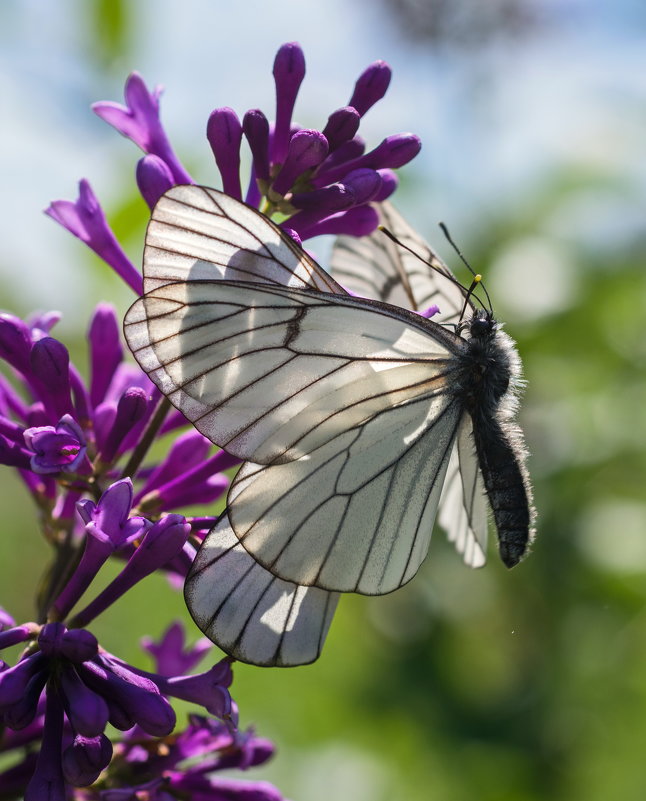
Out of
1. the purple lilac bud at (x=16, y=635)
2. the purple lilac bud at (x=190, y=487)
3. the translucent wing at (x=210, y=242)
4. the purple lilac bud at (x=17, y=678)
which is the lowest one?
the purple lilac bud at (x=17, y=678)

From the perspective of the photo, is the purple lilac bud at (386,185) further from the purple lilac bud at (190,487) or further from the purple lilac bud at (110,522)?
the purple lilac bud at (110,522)

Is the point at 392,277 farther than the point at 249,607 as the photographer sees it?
Yes

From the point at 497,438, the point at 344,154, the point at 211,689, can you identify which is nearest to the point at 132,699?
the point at 211,689

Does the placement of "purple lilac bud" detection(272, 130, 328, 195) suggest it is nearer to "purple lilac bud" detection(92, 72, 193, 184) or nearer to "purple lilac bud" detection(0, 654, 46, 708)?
"purple lilac bud" detection(92, 72, 193, 184)

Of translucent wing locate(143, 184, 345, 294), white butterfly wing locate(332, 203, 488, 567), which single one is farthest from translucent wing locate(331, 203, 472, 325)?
translucent wing locate(143, 184, 345, 294)

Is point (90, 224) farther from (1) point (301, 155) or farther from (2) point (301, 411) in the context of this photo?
(2) point (301, 411)

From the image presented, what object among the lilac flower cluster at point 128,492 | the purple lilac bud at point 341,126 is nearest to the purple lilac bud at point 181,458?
the lilac flower cluster at point 128,492

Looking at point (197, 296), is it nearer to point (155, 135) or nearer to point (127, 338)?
point (127, 338)

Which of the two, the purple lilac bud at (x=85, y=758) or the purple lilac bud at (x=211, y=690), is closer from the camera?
the purple lilac bud at (x=85, y=758)

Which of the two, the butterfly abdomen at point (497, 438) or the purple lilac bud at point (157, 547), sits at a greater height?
the butterfly abdomen at point (497, 438)
